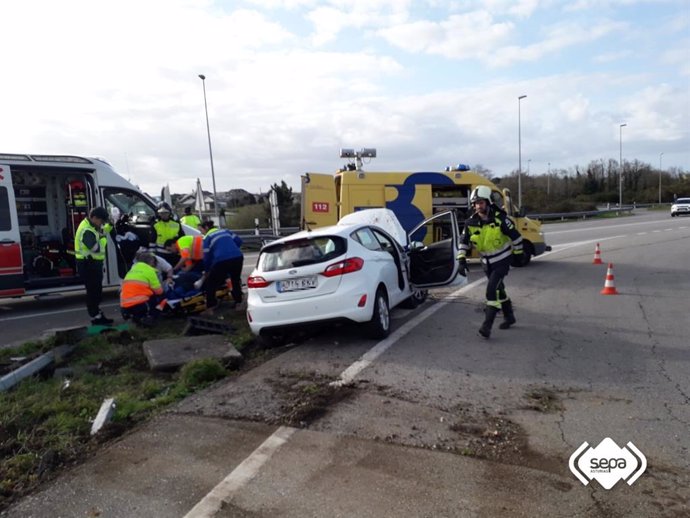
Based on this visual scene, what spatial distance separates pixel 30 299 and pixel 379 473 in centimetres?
1075

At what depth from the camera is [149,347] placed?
6715 millimetres

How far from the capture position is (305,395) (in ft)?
17.0

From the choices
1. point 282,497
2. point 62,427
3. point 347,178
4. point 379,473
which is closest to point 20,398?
point 62,427

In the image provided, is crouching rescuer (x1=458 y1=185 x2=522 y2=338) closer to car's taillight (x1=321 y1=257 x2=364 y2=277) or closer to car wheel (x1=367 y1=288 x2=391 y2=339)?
car wheel (x1=367 y1=288 x2=391 y2=339)

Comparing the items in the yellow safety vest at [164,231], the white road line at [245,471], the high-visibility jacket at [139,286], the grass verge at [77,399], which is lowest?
the white road line at [245,471]

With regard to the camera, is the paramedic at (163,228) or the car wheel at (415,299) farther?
the paramedic at (163,228)

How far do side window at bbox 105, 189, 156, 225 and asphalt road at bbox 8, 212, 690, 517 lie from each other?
6.12m

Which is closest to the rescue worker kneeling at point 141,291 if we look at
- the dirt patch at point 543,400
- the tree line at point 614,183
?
the dirt patch at point 543,400

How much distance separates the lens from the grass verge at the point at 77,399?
13.4 feet

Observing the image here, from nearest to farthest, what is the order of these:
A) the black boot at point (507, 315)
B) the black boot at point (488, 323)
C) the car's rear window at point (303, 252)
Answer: the car's rear window at point (303, 252) → the black boot at point (488, 323) → the black boot at point (507, 315)

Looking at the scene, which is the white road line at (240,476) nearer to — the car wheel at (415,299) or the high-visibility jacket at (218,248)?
the car wheel at (415,299)

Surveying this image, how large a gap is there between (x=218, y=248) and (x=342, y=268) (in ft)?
10.7

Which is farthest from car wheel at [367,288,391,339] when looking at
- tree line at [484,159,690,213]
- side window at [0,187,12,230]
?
tree line at [484,159,690,213]

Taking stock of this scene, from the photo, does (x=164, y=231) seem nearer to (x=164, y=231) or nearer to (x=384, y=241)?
(x=164, y=231)
